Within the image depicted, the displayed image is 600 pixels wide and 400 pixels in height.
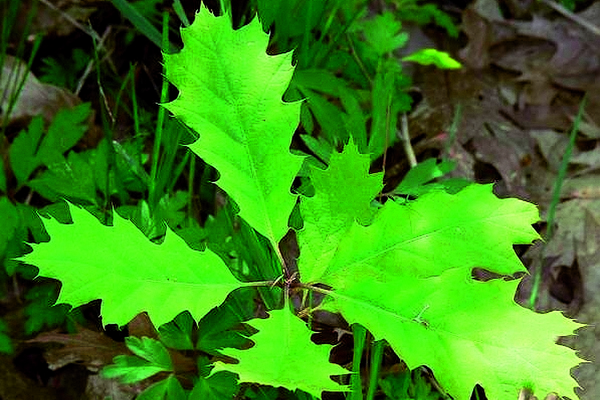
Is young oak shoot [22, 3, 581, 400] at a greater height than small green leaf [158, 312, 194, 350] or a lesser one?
greater

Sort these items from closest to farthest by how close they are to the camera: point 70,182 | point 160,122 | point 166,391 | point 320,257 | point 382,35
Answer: point 320,257
point 166,391
point 160,122
point 70,182
point 382,35

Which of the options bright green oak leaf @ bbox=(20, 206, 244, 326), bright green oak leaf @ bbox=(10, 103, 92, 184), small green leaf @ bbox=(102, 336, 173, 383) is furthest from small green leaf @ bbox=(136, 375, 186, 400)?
bright green oak leaf @ bbox=(10, 103, 92, 184)

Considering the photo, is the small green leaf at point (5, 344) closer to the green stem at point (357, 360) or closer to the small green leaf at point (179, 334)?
the small green leaf at point (179, 334)

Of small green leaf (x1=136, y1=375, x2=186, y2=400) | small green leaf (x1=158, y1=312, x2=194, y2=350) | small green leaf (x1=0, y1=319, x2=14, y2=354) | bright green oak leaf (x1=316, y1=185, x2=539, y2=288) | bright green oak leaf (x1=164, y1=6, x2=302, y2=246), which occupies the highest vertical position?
bright green oak leaf (x1=164, y1=6, x2=302, y2=246)

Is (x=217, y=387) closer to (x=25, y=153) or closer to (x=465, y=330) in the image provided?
(x=465, y=330)

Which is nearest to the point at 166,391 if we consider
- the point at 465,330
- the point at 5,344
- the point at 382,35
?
the point at 5,344

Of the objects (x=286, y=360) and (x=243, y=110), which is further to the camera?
(x=243, y=110)

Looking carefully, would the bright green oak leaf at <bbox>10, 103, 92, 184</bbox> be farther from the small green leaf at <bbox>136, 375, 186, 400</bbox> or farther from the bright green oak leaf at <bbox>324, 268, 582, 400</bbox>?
the bright green oak leaf at <bbox>324, 268, 582, 400</bbox>

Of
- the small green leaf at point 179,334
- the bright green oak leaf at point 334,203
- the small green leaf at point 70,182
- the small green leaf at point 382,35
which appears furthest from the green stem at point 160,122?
the small green leaf at point 382,35
